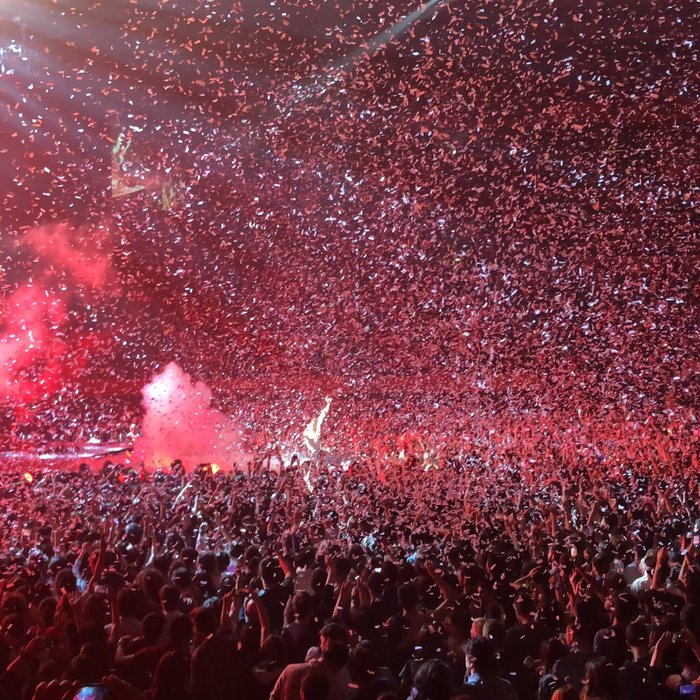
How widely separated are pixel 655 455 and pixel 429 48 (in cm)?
1335

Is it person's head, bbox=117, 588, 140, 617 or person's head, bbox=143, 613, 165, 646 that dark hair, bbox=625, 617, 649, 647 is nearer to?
person's head, bbox=143, 613, 165, 646

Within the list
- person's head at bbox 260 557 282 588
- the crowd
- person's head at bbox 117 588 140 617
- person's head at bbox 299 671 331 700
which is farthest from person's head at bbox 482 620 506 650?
person's head at bbox 117 588 140 617

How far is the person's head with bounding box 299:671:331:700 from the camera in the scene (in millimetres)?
2934

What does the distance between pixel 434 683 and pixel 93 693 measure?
47.7 inches

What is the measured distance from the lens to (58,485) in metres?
11.8

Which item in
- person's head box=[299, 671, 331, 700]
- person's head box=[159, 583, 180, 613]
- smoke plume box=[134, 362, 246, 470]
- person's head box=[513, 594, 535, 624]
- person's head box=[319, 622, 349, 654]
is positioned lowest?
smoke plume box=[134, 362, 246, 470]

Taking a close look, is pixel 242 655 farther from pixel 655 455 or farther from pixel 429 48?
pixel 655 455

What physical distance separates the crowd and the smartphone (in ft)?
0.05

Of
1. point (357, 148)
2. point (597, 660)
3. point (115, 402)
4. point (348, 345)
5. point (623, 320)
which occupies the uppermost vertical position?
point (597, 660)

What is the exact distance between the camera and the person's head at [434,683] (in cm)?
290

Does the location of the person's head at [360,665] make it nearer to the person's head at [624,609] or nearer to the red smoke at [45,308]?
the person's head at [624,609]

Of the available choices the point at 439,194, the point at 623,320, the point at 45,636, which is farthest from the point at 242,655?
the point at 623,320

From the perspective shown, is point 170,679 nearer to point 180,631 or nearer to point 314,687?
point 180,631

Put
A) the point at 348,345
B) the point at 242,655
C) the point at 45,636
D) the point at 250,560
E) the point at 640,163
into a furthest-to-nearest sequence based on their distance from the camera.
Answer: the point at 348,345, the point at 640,163, the point at 250,560, the point at 45,636, the point at 242,655
